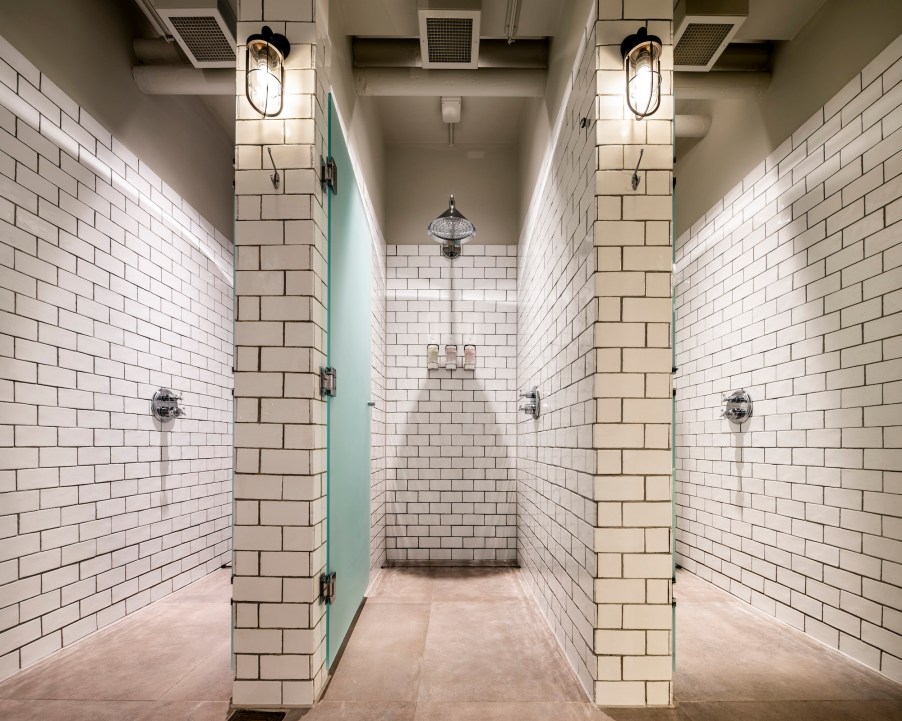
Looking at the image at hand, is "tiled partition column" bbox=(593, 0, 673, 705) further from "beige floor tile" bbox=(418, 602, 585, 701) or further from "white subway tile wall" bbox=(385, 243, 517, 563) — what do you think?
"white subway tile wall" bbox=(385, 243, 517, 563)

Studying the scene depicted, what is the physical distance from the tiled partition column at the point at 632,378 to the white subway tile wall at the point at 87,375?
239 centimetres

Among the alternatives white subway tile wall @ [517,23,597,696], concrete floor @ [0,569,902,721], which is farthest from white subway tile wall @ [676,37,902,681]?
white subway tile wall @ [517,23,597,696]

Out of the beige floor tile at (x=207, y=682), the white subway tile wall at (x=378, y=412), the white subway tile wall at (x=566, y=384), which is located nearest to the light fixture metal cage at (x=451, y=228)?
the white subway tile wall at (x=378, y=412)

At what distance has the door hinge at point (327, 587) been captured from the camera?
2.15 metres

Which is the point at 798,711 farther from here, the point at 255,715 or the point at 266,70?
the point at 266,70


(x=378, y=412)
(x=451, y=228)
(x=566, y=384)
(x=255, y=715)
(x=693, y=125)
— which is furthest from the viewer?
(x=451, y=228)

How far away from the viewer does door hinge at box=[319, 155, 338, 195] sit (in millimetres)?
2252

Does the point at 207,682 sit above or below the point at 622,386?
below

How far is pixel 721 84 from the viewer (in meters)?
3.27

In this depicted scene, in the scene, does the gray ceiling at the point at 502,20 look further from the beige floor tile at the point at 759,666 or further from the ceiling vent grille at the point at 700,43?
the beige floor tile at the point at 759,666

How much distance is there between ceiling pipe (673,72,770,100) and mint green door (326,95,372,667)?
6.37 feet

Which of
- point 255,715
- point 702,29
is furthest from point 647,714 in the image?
point 702,29

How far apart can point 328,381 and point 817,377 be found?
2.40 m

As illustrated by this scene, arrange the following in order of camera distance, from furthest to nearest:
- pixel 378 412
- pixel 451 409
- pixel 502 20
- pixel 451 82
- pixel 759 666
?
pixel 451 409 → pixel 378 412 → pixel 451 82 → pixel 502 20 → pixel 759 666
